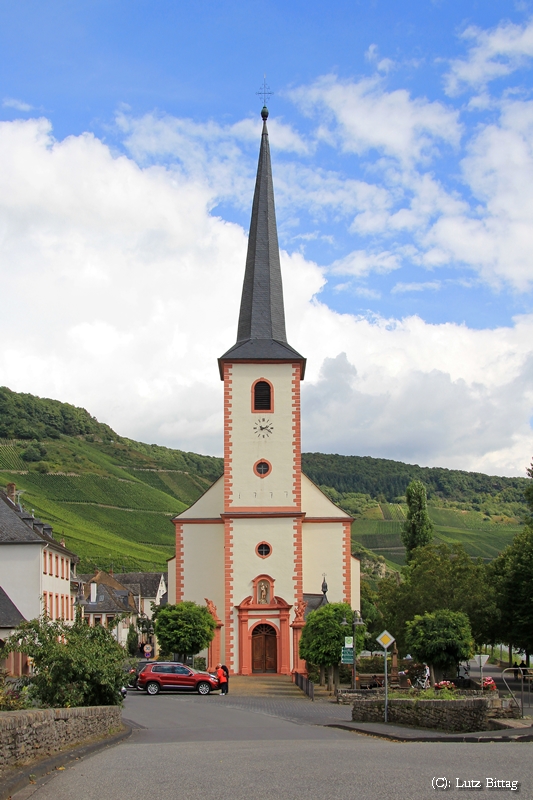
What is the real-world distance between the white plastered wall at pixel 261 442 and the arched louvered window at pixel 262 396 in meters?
0.25

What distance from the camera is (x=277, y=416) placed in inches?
1715

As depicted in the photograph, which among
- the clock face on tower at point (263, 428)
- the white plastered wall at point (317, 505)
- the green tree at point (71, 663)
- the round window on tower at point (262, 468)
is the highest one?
the clock face on tower at point (263, 428)

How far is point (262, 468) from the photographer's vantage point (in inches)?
1694

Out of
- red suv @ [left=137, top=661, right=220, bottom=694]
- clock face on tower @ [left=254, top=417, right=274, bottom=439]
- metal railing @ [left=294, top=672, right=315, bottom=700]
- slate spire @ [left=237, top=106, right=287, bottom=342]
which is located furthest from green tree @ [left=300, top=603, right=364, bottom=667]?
slate spire @ [left=237, top=106, right=287, bottom=342]

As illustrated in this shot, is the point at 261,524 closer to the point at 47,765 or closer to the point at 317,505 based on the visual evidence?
the point at 317,505

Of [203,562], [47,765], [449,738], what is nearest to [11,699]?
[47,765]

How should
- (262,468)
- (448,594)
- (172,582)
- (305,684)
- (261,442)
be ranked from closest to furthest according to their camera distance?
(305,684), (448,594), (262,468), (261,442), (172,582)

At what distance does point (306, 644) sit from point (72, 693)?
1869cm

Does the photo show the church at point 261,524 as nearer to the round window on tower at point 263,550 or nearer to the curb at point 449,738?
the round window on tower at point 263,550

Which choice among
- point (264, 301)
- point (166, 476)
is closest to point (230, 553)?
point (264, 301)

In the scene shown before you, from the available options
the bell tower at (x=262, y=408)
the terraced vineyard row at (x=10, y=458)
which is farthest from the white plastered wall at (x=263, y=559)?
the terraced vineyard row at (x=10, y=458)

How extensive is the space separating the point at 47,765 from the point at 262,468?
31.2 metres

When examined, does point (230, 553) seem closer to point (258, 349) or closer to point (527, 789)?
point (258, 349)

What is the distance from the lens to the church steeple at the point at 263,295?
4391 centimetres
